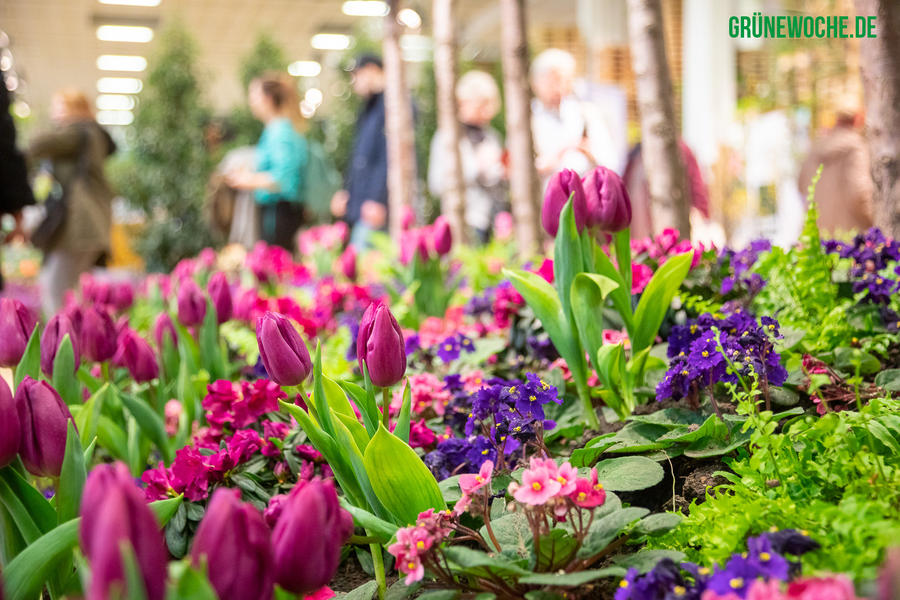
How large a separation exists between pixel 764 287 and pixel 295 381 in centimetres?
122

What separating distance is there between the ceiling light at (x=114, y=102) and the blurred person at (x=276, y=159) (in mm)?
16973

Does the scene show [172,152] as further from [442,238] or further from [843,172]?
[442,238]

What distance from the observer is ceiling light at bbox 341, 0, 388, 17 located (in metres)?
13.2

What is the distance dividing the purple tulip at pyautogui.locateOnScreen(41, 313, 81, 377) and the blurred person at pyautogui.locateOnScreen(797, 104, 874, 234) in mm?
4501

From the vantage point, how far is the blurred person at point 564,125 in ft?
13.0

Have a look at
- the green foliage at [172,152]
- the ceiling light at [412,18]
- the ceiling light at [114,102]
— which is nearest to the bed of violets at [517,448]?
the ceiling light at [412,18]

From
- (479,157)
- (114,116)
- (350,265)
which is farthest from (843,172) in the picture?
(114,116)

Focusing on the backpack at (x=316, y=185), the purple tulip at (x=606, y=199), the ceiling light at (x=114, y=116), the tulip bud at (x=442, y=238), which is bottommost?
the tulip bud at (x=442, y=238)

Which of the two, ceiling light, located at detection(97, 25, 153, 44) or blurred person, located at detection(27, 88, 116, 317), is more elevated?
ceiling light, located at detection(97, 25, 153, 44)

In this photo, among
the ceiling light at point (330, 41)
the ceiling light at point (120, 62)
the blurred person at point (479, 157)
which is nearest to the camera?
the blurred person at point (479, 157)

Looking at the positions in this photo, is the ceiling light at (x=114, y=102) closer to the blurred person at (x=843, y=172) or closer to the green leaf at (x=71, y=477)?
the blurred person at (x=843, y=172)

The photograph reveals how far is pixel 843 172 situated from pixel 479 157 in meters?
2.27

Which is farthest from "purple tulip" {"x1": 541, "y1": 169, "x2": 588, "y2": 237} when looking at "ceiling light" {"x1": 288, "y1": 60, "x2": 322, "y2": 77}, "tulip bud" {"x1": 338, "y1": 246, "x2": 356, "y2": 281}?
"ceiling light" {"x1": 288, "y1": 60, "x2": 322, "y2": 77}

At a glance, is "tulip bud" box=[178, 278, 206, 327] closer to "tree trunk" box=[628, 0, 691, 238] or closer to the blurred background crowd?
the blurred background crowd
